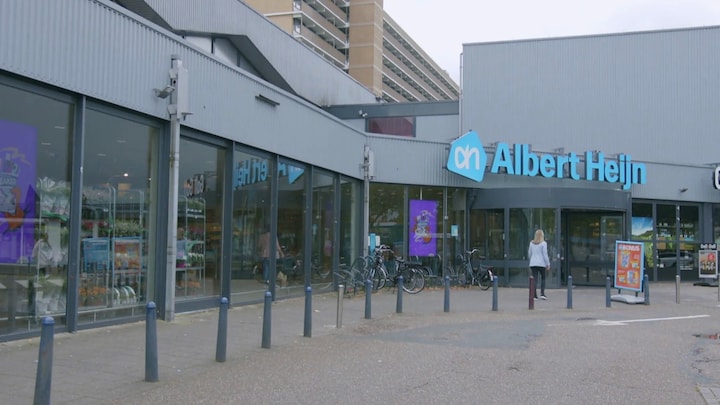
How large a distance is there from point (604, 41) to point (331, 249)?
1561 centimetres

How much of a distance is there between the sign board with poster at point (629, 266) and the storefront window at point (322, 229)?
25.4 ft

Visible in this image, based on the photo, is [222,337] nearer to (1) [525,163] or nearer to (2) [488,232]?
(2) [488,232]

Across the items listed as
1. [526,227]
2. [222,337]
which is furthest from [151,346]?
[526,227]

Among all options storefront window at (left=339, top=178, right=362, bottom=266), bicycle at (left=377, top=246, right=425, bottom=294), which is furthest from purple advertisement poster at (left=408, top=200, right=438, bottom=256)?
bicycle at (left=377, top=246, right=425, bottom=294)

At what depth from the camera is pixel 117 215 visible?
11039 mm

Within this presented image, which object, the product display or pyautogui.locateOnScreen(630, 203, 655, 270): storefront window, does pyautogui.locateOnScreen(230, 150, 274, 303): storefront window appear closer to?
the product display

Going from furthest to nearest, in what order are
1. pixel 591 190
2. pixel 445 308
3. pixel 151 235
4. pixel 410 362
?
pixel 591 190 < pixel 445 308 < pixel 151 235 < pixel 410 362

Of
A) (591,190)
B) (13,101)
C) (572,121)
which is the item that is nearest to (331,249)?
(591,190)

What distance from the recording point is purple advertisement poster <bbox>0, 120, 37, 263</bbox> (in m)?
8.91

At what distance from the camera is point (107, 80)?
1036cm


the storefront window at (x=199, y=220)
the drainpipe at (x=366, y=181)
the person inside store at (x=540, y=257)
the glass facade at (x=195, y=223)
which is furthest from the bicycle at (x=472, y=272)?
the storefront window at (x=199, y=220)

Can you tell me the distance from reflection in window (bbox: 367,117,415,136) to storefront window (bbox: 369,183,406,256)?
5846 mm

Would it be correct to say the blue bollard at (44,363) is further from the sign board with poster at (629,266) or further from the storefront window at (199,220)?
the sign board with poster at (629,266)

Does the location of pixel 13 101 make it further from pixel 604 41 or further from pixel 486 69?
pixel 604 41
